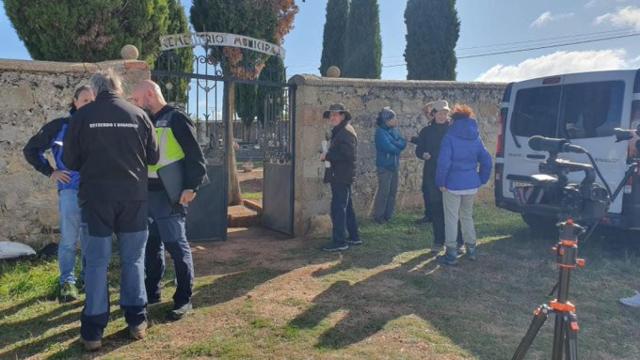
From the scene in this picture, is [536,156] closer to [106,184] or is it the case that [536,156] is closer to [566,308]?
[566,308]

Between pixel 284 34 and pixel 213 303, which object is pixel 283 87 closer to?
pixel 213 303

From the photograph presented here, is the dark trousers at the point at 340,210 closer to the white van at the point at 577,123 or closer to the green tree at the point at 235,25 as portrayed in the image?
the white van at the point at 577,123

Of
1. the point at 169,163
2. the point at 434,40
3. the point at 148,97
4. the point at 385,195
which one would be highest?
the point at 434,40

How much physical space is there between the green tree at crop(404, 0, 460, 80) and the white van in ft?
29.7

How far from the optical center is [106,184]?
3.17 m

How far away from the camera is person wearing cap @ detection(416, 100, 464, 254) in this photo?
19.5 feet

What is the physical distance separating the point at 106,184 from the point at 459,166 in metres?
3.50

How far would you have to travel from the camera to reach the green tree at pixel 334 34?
22.5 m

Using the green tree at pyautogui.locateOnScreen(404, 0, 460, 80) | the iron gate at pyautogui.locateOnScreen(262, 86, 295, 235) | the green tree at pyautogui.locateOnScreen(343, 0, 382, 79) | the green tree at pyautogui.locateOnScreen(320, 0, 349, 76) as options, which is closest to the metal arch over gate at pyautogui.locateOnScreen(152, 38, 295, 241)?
the iron gate at pyautogui.locateOnScreen(262, 86, 295, 235)

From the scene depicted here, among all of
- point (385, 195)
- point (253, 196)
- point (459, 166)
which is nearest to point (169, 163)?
point (459, 166)

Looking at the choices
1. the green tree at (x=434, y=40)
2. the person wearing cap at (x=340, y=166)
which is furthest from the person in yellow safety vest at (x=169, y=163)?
the green tree at (x=434, y=40)

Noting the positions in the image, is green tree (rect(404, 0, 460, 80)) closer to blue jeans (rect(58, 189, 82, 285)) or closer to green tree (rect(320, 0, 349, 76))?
green tree (rect(320, 0, 349, 76))

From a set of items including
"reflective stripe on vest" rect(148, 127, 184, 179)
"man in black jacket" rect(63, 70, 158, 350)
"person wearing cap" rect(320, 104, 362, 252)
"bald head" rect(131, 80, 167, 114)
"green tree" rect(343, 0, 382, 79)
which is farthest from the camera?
"green tree" rect(343, 0, 382, 79)

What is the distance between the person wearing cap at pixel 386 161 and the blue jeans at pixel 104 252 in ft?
15.2
